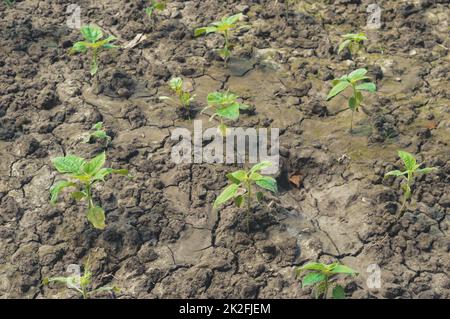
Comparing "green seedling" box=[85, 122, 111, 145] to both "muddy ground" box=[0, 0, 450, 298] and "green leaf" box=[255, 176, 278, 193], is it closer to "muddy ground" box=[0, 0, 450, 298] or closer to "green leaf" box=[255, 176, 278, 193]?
"muddy ground" box=[0, 0, 450, 298]

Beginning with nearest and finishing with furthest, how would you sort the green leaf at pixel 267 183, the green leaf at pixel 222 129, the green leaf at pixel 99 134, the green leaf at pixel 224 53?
the green leaf at pixel 267 183 < the green leaf at pixel 99 134 < the green leaf at pixel 222 129 < the green leaf at pixel 224 53

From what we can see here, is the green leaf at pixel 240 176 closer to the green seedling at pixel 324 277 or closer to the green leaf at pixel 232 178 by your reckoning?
the green leaf at pixel 232 178

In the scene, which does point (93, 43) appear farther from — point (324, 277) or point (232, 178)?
point (324, 277)

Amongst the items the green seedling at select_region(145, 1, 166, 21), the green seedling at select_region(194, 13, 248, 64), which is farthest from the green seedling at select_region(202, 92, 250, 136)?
the green seedling at select_region(145, 1, 166, 21)

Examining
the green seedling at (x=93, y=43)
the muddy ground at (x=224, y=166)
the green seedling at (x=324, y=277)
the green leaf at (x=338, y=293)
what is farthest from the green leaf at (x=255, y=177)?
the green seedling at (x=93, y=43)

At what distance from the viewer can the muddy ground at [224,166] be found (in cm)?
339

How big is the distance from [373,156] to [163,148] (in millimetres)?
1190

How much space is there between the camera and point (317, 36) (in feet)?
15.7

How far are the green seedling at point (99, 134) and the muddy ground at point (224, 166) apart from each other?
47 millimetres

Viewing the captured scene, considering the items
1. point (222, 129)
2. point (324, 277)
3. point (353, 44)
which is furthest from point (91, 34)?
point (324, 277)

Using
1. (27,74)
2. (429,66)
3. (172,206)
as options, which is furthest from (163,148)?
(429,66)
